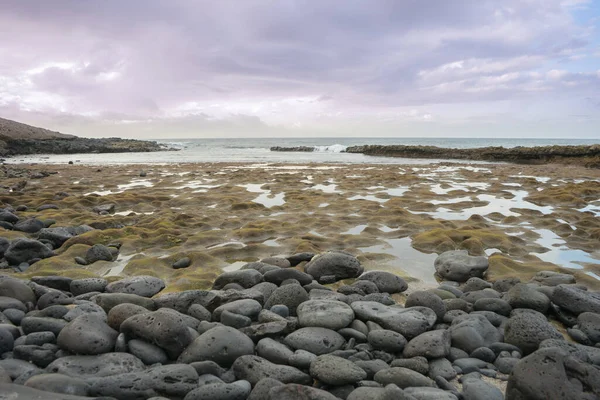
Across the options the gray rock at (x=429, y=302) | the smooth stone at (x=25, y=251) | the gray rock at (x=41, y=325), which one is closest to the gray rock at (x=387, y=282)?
the gray rock at (x=429, y=302)

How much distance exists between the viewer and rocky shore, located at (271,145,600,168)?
24219 mm

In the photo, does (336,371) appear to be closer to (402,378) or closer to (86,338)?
(402,378)

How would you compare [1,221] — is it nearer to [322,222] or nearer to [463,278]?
[322,222]

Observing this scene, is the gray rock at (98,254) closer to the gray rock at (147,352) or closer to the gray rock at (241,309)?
the gray rock at (241,309)

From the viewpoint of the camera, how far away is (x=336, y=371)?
272 cm

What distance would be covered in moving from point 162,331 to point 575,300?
12.3 ft

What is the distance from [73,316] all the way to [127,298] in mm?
495

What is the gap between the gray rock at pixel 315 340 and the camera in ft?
10.4

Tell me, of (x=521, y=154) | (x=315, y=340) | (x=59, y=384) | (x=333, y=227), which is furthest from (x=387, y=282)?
(x=521, y=154)

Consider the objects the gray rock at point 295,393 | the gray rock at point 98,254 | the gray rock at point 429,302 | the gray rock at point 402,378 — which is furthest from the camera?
the gray rock at point 98,254

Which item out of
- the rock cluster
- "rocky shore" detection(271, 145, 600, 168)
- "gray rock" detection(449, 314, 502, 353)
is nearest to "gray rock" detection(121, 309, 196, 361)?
the rock cluster

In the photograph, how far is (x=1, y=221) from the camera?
7129 mm

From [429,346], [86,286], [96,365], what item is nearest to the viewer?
[96,365]

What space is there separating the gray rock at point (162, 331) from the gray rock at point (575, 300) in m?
3.46
